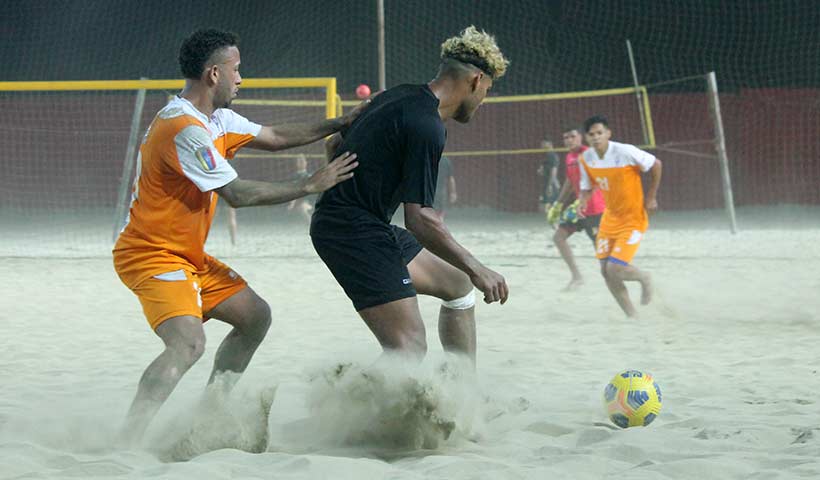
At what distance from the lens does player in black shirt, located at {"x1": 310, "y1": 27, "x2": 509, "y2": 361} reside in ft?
11.1

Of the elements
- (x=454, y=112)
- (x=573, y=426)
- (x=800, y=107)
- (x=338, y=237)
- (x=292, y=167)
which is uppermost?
(x=800, y=107)

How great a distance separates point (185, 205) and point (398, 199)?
0.80 meters

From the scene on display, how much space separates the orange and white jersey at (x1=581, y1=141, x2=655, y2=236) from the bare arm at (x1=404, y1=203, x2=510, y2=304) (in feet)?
13.3

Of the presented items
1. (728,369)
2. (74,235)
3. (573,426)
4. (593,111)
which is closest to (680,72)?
(593,111)

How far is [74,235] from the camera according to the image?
48.9 ft

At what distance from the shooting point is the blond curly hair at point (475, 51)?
11.7ft

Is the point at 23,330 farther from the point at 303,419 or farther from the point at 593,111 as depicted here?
the point at 593,111

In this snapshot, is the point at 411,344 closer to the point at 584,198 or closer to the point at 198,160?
the point at 198,160

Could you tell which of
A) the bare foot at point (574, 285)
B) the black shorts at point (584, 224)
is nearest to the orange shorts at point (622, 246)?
the bare foot at point (574, 285)

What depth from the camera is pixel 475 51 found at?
357 centimetres

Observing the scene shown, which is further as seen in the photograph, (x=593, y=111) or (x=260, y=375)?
(x=593, y=111)

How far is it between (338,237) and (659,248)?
949 cm

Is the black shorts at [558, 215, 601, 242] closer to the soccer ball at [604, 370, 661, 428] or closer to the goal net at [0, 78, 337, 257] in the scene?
the soccer ball at [604, 370, 661, 428]

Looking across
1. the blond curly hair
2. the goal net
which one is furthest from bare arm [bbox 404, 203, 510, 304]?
the goal net
